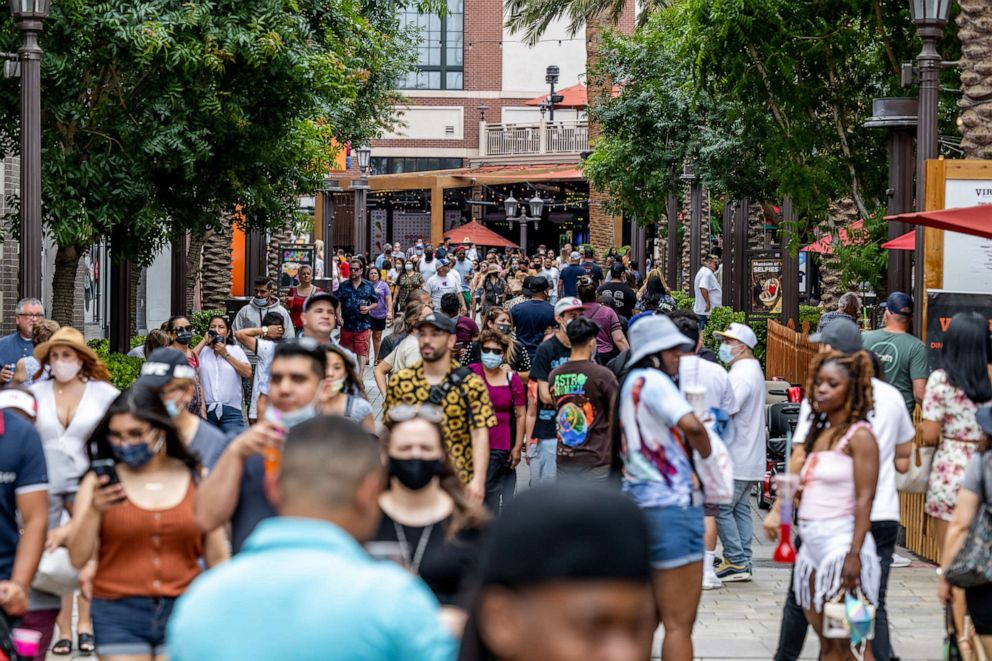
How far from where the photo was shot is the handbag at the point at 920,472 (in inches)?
311

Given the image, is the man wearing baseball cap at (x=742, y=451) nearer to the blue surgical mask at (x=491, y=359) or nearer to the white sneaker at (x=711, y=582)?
the white sneaker at (x=711, y=582)

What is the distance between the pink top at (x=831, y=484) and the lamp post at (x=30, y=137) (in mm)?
7664

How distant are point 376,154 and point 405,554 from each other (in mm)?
61996

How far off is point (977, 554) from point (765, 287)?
62.9 feet

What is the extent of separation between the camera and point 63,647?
26.5 ft

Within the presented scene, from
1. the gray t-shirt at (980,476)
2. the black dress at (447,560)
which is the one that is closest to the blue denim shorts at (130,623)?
the black dress at (447,560)

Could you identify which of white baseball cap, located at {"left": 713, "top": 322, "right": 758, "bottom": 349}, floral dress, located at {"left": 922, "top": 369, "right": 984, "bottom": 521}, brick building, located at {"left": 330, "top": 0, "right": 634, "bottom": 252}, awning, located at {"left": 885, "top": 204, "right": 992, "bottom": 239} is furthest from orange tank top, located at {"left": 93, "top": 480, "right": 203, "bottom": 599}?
brick building, located at {"left": 330, "top": 0, "right": 634, "bottom": 252}

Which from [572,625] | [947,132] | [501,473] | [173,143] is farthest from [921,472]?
[947,132]

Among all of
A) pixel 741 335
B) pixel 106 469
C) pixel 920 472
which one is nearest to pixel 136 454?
pixel 106 469

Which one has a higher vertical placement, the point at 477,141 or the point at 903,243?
the point at 477,141

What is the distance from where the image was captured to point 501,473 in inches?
392

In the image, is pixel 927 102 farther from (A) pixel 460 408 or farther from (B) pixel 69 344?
(B) pixel 69 344

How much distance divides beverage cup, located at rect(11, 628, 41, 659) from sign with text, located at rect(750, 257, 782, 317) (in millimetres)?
19816

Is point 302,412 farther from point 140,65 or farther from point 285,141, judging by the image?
point 285,141
